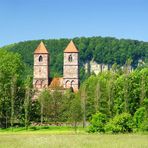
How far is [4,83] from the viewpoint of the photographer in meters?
88.6

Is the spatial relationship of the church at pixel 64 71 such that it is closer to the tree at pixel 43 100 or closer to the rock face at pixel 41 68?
the rock face at pixel 41 68

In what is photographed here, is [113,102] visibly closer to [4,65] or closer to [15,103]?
[15,103]

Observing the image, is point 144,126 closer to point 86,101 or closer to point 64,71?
point 86,101

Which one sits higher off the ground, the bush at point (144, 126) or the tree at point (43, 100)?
the tree at point (43, 100)

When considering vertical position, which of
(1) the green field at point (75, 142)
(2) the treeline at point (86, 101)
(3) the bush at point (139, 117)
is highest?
(2) the treeline at point (86, 101)

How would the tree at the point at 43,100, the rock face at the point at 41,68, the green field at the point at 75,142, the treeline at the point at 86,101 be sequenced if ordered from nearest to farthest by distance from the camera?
1. the green field at the point at 75,142
2. the treeline at the point at 86,101
3. the tree at the point at 43,100
4. the rock face at the point at 41,68

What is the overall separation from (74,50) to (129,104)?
7744 cm

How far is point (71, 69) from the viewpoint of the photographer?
151 metres

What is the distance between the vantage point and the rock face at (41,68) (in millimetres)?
149125

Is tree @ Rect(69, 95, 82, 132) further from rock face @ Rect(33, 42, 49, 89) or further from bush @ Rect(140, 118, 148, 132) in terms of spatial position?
rock face @ Rect(33, 42, 49, 89)

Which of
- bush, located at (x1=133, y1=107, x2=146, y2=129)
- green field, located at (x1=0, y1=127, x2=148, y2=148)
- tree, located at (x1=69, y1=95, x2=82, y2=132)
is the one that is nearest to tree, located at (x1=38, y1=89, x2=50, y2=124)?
tree, located at (x1=69, y1=95, x2=82, y2=132)

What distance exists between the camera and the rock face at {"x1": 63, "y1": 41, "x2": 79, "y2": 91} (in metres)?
148

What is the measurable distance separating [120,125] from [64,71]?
89.0 metres

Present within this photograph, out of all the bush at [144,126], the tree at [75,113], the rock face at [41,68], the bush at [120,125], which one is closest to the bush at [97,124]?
the bush at [120,125]
